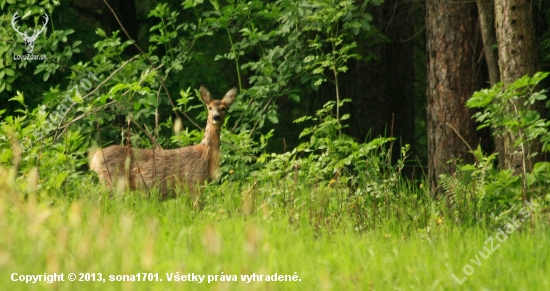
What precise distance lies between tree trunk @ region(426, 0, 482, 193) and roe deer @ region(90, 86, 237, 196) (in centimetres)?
243

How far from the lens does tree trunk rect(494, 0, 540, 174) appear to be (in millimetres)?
7898

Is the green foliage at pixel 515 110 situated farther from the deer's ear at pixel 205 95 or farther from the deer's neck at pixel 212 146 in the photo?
the deer's ear at pixel 205 95

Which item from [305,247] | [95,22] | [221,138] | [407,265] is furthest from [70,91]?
[407,265]

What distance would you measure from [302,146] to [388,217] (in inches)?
118

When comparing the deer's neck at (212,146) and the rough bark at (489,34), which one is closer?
the rough bark at (489,34)

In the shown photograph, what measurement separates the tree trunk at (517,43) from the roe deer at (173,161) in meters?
3.14

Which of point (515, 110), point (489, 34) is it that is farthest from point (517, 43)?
point (489, 34)

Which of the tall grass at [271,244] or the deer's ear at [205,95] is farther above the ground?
the deer's ear at [205,95]

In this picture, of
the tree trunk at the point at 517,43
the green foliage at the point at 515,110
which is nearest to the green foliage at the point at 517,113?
the green foliage at the point at 515,110

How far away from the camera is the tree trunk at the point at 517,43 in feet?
25.9

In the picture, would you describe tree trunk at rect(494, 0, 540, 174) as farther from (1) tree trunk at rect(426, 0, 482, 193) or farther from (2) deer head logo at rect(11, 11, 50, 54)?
(2) deer head logo at rect(11, 11, 50, 54)

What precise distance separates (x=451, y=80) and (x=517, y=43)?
155 centimetres

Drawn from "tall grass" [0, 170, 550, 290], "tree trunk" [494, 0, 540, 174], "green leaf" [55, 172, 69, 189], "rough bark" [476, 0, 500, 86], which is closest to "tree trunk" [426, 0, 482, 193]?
"rough bark" [476, 0, 500, 86]

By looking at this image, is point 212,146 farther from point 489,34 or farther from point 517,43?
point 517,43
